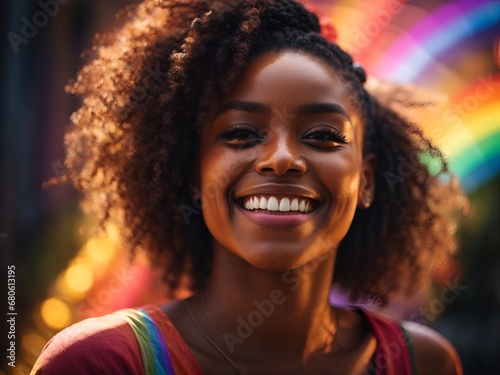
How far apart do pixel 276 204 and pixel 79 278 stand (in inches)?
74.2

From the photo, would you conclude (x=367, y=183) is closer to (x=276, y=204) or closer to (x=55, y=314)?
(x=276, y=204)

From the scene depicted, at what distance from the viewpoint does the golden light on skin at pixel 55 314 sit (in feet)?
10.6

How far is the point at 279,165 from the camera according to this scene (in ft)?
5.84

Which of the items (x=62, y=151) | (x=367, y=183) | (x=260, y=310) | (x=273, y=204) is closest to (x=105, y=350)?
(x=260, y=310)

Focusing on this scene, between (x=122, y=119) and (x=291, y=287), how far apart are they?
0.78 metres

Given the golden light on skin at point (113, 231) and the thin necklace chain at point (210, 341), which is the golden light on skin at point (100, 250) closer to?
the golden light on skin at point (113, 231)

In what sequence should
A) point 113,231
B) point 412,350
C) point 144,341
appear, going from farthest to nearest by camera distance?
point 113,231 < point 412,350 < point 144,341

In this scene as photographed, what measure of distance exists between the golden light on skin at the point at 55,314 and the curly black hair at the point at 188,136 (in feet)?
3.59

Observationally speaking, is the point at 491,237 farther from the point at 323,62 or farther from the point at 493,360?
the point at 323,62

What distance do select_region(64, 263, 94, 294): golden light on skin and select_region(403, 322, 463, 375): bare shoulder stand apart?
5.78 feet

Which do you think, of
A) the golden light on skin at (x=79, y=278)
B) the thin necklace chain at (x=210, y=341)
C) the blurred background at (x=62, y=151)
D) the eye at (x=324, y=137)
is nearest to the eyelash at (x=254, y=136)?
the eye at (x=324, y=137)

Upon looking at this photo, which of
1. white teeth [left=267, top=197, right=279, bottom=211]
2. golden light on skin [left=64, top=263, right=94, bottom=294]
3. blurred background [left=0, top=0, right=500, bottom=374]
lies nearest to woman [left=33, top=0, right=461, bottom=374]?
white teeth [left=267, top=197, right=279, bottom=211]

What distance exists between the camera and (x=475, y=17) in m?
3.97

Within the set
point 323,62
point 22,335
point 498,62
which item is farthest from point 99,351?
point 498,62
